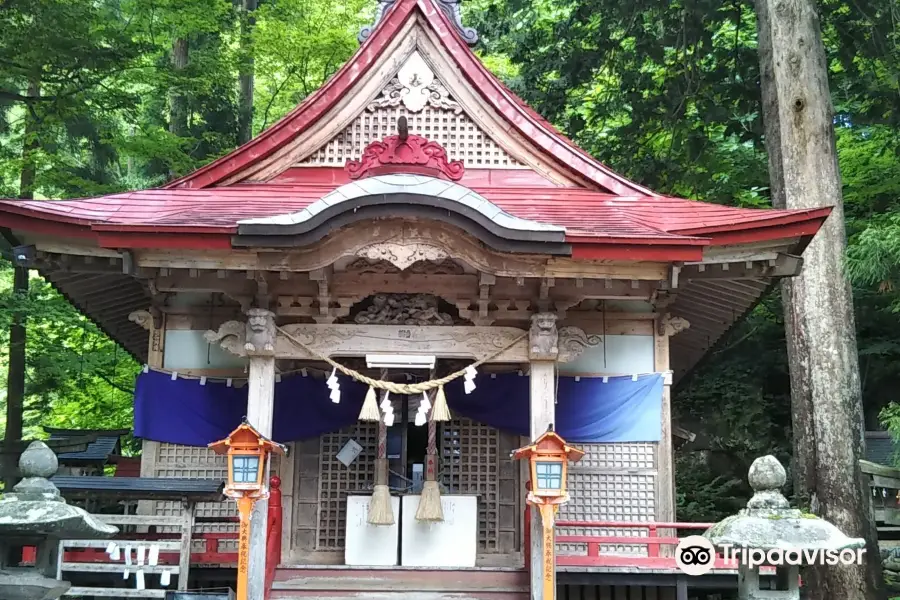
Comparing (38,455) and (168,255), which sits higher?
(168,255)

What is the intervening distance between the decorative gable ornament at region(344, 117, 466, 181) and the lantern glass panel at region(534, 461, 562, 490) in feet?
9.62

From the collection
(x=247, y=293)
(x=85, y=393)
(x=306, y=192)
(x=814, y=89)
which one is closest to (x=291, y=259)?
(x=247, y=293)

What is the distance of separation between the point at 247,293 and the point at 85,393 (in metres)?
12.3

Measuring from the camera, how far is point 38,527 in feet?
18.0

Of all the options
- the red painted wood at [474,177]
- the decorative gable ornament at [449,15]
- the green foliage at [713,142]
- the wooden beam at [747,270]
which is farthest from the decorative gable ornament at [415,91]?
the green foliage at [713,142]

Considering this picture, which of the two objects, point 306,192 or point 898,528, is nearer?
point 306,192

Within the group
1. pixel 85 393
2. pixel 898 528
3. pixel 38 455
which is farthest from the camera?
pixel 85 393

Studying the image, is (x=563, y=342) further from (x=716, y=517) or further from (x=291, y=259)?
(x=716, y=517)

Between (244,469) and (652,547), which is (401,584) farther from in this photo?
(652,547)

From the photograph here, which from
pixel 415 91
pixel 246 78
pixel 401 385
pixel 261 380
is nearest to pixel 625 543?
pixel 401 385

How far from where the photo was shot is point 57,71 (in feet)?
48.1

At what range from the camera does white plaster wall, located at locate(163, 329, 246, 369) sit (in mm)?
9086

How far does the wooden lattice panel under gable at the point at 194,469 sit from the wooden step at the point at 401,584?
1.10 m

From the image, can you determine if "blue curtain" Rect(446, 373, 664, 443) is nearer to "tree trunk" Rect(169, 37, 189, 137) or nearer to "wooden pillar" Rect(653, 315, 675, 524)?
"wooden pillar" Rect(653, 315, 675, 524)
